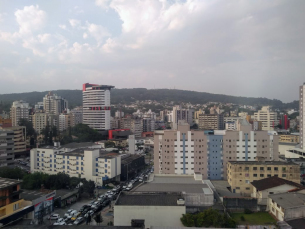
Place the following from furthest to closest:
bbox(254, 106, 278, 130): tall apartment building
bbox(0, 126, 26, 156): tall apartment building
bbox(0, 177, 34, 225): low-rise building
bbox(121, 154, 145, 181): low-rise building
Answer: bbox(254, 106, 278, 130): tall apartment building, bbox(0, 126, 26, 156): tall apartment building, bbox(121, 154, 145, 181): low-rise building, bbox(0, 177, 34, 225): low-rise building

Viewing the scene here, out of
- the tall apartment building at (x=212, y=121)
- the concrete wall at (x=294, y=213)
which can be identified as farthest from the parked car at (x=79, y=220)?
the tall apartment building at (x=212, y=121)

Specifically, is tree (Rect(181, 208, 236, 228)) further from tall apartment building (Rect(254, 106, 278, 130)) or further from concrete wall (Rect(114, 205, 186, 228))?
tall apartment building (Rect(254, 106, 278, 130))

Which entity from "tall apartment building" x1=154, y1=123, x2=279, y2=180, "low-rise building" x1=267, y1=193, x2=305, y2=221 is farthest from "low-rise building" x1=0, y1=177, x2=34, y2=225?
"low-rise building" x1=267, y1=193, x2=305, y2=221

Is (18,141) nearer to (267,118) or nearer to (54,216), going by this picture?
(54,216)

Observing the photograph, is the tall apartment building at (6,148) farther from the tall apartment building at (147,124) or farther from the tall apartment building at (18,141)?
the tall apartment building at (147,124)

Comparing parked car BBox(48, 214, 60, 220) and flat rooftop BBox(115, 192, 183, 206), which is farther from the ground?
flat rooftop BBox(115, 192, 183, 206)

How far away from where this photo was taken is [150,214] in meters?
5.66

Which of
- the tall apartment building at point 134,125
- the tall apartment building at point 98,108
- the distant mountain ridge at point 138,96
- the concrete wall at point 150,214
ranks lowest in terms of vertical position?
the concrete wall at point 150,214

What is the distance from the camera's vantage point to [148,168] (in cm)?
1448

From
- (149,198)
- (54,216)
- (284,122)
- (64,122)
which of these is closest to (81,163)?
→ (54,216)

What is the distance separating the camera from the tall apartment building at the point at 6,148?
12406mm

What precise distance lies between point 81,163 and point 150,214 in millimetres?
6394

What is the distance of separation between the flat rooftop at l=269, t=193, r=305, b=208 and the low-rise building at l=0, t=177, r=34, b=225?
233 inches

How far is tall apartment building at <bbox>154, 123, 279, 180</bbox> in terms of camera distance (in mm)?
10414
